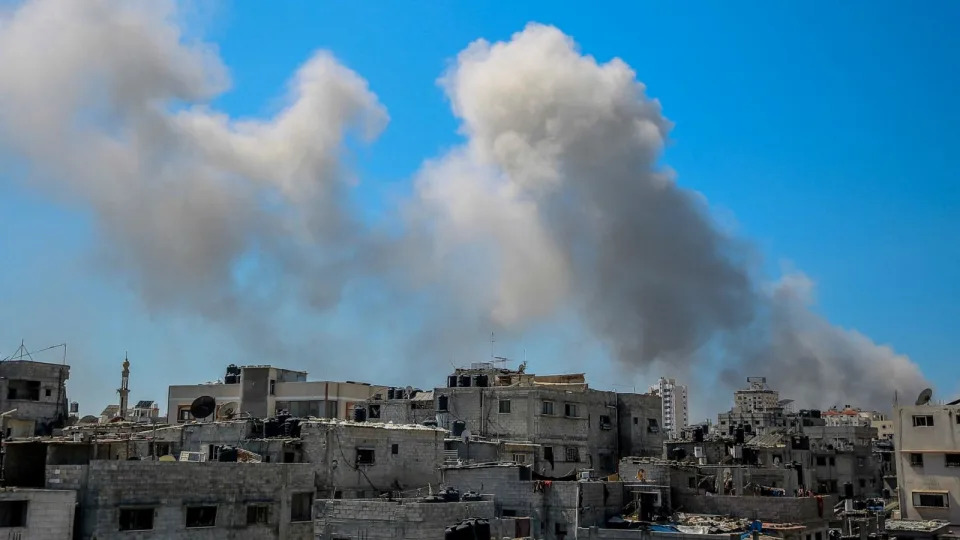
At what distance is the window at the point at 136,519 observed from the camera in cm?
3647

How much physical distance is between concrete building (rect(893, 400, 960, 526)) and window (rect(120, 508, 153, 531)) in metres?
49.7

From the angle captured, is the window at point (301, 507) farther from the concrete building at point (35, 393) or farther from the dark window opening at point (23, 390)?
the dark window opening at point (23, 390)

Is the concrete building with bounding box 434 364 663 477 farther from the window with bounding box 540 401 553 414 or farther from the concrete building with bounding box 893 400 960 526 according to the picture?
the concrete building with bounding box 893 400 960 526

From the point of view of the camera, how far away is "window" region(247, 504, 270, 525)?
40938 mm

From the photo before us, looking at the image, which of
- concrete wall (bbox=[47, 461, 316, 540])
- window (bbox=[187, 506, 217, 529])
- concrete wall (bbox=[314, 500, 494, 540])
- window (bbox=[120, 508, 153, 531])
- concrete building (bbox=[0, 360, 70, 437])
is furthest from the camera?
concrete building (bbox=[0, 360, 70, 437])

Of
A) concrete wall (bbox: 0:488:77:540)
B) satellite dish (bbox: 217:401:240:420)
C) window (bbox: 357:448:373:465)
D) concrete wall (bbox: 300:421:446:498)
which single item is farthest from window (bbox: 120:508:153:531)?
satellite dish (bbox: 217:401:240:420)

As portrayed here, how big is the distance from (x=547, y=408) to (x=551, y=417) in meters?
0.76

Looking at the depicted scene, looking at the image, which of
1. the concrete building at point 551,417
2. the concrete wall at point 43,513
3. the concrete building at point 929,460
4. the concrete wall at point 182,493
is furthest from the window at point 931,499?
the concrete wall at point 43,513

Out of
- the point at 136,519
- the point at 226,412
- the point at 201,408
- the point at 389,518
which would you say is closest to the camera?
the point at 389,518

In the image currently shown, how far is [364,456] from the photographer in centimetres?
4909

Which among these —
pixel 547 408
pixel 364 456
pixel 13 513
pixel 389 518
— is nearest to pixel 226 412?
pixel 547 408

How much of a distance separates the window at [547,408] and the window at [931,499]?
83.3ft

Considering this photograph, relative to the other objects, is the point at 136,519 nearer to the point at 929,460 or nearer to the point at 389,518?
the point at 389,518

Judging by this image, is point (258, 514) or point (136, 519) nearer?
point (136, 519)
